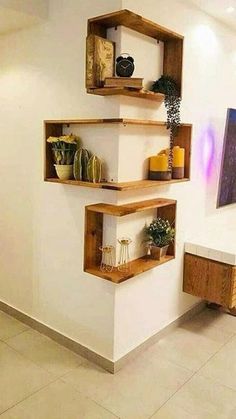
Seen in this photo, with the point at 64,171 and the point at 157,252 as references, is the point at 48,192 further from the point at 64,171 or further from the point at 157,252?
the point at 157,252

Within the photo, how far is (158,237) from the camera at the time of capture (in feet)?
8.34

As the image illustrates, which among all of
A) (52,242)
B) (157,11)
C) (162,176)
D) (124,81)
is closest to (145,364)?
(52,242)

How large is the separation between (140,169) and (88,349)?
1.32m

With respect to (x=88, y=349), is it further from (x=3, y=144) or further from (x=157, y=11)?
(x=157, y=11)

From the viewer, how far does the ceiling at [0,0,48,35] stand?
2322mm

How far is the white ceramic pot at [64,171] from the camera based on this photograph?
2446 millimetres

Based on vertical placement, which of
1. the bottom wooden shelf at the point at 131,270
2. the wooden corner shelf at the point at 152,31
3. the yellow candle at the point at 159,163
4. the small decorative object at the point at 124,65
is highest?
the wooden corner shelf at the point at 152,31

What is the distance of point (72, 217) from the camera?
101 inches

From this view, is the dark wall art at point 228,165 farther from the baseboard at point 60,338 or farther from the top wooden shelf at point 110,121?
the baseboard at point 60,338

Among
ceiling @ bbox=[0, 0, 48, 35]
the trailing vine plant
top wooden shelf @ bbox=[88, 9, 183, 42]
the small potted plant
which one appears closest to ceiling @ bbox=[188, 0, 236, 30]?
top wooden shelf @ bbox=[88, 9, 183, 42]

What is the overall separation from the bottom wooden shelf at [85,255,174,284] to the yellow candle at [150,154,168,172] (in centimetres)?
63

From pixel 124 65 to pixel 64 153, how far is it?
68cm

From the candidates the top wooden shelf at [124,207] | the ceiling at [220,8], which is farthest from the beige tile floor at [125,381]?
the ceiling at [220,8]

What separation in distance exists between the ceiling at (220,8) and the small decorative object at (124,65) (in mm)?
881
